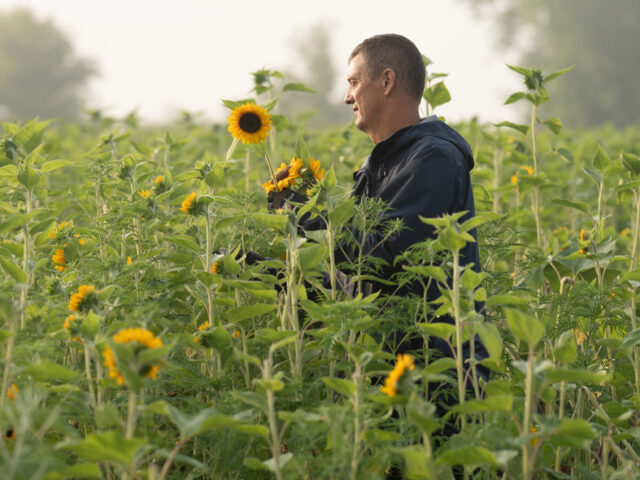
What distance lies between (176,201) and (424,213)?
850 millimetres

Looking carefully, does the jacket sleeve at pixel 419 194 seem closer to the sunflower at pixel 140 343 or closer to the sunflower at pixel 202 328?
the sunflower at pixel 202 328

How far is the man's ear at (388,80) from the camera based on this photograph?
9.59 ft

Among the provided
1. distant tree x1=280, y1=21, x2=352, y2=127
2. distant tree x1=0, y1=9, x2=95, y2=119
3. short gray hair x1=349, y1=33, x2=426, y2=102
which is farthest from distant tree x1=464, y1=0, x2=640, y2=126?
short gray hair x1=349, y1=33, x2=426, y2=102

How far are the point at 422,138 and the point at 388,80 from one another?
1.08 feet

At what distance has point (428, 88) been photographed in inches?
130

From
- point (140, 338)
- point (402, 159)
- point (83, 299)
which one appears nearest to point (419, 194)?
point (402, 159)

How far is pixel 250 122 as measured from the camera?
2686 millimetres

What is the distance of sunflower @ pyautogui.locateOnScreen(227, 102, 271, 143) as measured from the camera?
2.68 metres

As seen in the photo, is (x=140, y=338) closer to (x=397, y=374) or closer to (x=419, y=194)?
(x=397, y=374)

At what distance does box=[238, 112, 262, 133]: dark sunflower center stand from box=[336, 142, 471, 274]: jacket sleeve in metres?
0.50

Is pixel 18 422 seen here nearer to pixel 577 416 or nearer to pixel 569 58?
pixel 577 416

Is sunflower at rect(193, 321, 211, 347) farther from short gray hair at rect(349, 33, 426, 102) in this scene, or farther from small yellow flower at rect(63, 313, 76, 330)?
short gray hair at rect(349, 33, 426, 102)

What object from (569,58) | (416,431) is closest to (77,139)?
(416,431)

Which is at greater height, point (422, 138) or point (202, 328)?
point (422, 138)
